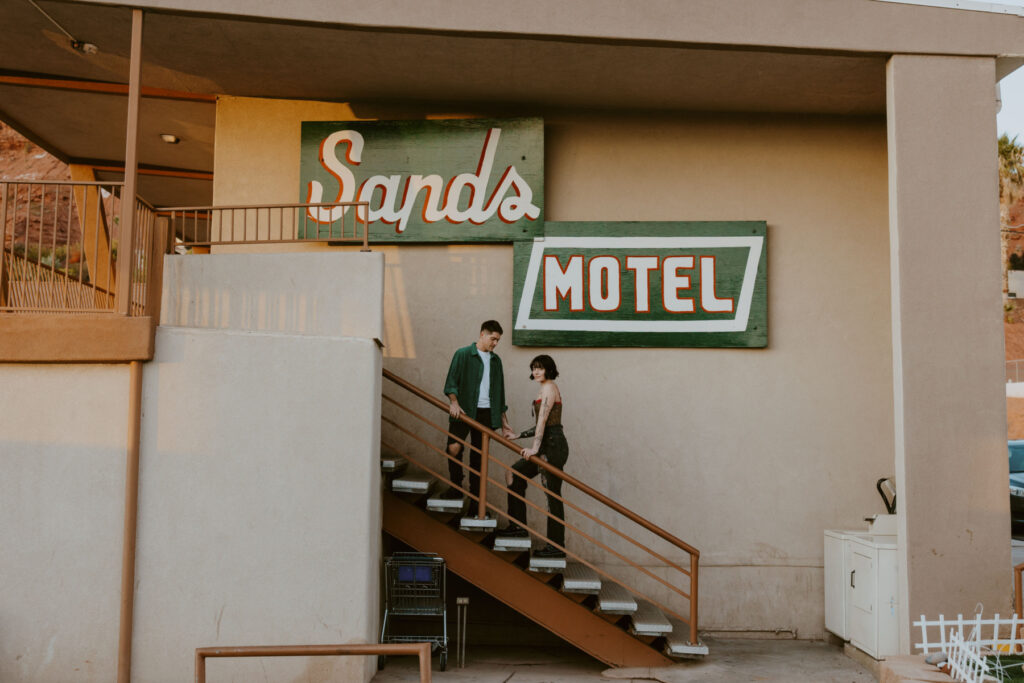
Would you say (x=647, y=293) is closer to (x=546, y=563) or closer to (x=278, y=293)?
(x=546, y=563)

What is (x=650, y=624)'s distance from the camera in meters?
7.46

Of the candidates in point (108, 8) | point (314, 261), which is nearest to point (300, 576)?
point (314, 261)

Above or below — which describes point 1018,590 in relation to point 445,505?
below

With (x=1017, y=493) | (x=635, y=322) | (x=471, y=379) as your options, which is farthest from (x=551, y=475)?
(x=1017, y=493)

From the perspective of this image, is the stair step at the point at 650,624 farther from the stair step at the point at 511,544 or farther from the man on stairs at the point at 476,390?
the man on stairs at the point at 476,390

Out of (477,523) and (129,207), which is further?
(477,523)

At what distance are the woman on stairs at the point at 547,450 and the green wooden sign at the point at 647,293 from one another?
1244mm

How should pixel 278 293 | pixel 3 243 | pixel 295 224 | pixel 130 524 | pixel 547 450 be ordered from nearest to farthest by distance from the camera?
pixel 3 243
pixel 130 524
pixel 278 293
pixel 547 450
pixel 295 224

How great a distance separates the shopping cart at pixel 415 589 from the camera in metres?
7.66

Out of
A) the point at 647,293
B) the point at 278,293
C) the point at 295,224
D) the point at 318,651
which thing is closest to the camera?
the point at 318,651

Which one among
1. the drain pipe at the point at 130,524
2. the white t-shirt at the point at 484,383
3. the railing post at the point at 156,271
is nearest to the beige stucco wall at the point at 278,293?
the railing post at the point at 156,271

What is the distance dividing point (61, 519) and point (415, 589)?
291 cm

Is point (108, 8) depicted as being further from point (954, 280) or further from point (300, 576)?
point (954, 280)

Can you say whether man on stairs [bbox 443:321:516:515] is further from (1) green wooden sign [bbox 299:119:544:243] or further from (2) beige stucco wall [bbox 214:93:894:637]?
(1) green wooden sign [bbox 299:119:544:243]
